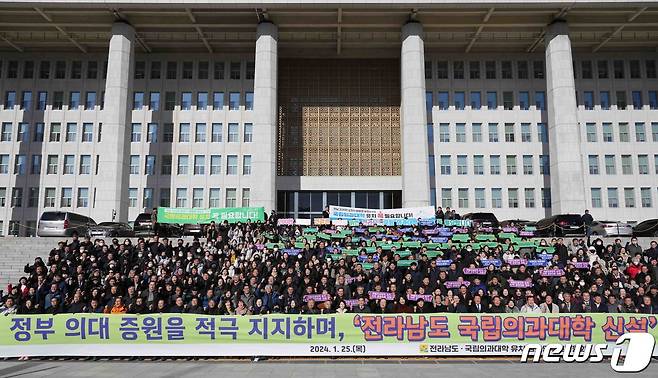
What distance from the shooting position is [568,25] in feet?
136

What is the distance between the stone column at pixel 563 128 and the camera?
38.8 m

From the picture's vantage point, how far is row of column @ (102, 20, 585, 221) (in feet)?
128

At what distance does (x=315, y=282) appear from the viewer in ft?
54.3

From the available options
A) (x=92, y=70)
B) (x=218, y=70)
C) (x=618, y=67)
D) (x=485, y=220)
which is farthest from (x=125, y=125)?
(x=618, y=67)

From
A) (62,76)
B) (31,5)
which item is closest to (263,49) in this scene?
(31,5)

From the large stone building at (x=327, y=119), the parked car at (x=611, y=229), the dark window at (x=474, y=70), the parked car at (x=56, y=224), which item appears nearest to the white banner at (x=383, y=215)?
the parked car at (x=611, y=229)

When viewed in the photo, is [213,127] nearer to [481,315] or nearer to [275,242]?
[275,242]

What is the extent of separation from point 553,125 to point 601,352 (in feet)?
102

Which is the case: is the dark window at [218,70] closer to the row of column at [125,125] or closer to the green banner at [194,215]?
the row of column at [125,125]

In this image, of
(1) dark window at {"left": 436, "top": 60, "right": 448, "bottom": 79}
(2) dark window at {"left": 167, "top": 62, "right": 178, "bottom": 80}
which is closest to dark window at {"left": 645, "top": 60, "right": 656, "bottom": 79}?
(1) dark window at {"left": 436, "top": 60, "right": 448, "bottom": 79}

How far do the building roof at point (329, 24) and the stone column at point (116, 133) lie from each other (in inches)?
91.8

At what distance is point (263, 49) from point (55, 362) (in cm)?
3161

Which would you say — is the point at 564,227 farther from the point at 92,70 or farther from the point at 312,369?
the point at 92,70

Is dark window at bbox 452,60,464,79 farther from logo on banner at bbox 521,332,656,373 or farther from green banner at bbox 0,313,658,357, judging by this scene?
logo on banner at bbox 521,332,656,373
